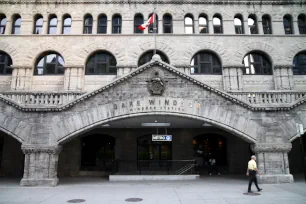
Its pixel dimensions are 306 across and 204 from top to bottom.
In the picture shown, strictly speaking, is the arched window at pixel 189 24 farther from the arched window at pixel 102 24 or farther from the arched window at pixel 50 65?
the arched window at pixel 50 65

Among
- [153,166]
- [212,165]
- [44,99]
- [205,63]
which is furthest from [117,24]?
[212,165]

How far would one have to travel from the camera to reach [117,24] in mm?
24000

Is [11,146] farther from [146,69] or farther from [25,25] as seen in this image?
[146,69]

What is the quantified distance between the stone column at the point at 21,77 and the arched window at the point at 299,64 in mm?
24745

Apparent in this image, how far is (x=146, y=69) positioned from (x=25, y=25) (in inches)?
583

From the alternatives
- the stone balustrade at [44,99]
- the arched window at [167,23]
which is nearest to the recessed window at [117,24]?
the arched window at [167,23]

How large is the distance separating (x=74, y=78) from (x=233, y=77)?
14473 mm

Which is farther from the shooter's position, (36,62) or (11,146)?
(36,62)

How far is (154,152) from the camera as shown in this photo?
22.0m

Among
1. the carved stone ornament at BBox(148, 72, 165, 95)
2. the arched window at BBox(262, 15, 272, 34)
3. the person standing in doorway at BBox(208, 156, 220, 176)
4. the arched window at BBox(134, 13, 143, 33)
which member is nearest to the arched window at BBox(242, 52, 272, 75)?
the arched window at BBox(262, 15, 272, 34)

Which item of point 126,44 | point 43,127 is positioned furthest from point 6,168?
point 126,44

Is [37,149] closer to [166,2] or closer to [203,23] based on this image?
[166,2]

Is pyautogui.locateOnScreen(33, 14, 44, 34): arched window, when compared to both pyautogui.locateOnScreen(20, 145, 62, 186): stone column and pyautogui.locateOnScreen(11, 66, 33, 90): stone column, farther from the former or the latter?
pyautogui.locateOnScreen(20, 145, 62, 186): stone column

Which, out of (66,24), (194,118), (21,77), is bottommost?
(194,118)
